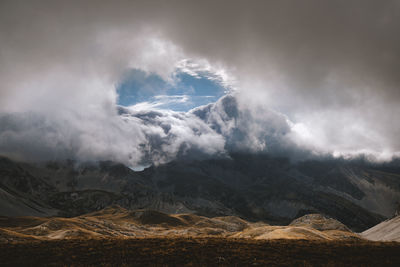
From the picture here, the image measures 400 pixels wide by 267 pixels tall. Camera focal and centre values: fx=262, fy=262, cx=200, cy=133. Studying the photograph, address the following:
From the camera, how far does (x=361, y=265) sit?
35.3 meters

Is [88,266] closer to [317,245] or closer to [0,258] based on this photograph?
[0,258]

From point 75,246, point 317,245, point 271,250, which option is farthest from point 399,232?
point 75,246

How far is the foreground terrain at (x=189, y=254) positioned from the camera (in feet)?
114

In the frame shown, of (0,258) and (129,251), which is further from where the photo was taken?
(129,251)

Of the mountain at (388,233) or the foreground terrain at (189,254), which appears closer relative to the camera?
the foreground terrain at (189,254)

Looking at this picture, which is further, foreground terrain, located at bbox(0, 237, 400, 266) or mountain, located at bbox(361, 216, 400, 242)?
mountain, located at bbox(361, 216, 400, 242)

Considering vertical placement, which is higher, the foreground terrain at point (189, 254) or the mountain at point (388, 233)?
the foreground terrain at point (189, 254)

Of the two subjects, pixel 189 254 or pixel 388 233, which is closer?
pixel 189 254

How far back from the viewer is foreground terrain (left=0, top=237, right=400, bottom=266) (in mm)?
34812

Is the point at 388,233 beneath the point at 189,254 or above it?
beneath

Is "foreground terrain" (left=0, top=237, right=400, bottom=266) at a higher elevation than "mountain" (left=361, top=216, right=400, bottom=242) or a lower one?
higher

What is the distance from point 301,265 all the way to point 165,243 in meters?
21.2

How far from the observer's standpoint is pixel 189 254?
37.4 metres

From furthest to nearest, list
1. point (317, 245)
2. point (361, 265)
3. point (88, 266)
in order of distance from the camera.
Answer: point (317, 245), point (361, 265), point (88, 266)
